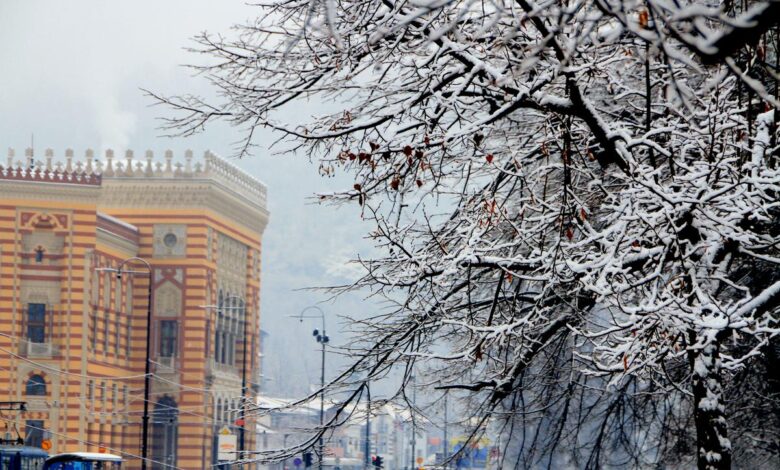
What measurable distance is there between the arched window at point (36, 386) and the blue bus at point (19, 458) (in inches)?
916

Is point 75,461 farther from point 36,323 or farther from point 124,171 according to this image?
point 124,171

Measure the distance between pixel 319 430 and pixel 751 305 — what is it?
460 cm

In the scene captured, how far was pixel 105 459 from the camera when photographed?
1663 inches

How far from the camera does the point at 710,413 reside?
1198cm

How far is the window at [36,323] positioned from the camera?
217ft

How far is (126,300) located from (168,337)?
2.88 m

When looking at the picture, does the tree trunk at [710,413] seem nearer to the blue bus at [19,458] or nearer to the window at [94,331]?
the blue bus at [19,458]

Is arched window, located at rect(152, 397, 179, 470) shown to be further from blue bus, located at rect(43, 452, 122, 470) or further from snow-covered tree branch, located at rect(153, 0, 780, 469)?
snow-covered tree branch, located at rect(153, 0, 780, 469)

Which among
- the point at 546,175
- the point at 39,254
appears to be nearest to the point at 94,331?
the point at 39,254

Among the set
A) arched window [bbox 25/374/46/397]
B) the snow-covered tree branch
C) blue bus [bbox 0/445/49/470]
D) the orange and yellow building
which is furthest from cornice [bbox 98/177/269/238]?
the snow-covered tree branch

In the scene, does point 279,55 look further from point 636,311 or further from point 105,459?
point 105,459

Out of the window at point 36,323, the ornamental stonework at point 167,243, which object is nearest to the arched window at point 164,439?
the ornamental stonework at point 167,243

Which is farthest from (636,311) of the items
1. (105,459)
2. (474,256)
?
(105,459)

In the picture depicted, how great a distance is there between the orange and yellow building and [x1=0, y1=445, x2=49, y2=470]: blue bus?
56.2ft
